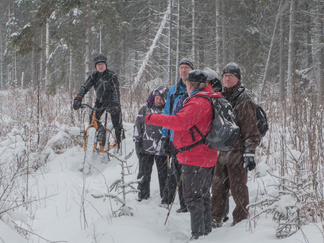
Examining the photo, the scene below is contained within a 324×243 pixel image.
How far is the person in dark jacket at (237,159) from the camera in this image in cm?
322

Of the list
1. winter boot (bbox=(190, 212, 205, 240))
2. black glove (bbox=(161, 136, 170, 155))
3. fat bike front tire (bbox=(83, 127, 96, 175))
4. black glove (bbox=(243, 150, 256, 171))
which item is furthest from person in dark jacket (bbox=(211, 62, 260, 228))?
fat bike front tire (bbox=(83, 127, 96, 175))

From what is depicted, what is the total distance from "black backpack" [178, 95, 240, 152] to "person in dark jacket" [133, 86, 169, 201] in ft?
4.74

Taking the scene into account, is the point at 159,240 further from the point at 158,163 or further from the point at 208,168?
the point at 158,163

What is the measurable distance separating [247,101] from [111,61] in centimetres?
2483

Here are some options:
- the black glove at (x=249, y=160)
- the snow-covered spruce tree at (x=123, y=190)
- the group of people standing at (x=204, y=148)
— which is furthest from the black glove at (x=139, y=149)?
the black glove at (x=249, y=160)

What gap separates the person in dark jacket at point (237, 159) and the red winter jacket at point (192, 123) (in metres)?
0.36

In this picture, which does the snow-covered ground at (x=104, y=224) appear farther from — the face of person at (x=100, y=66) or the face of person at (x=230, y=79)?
the face of person at (x=100, y=66)

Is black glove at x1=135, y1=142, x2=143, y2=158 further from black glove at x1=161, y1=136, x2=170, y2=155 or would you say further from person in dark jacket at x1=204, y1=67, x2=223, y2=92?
person in dark jacket at x1=204, y1=67, x2=223, y2=92

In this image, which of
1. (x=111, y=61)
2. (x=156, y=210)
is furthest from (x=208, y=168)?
(x=111, y=61)

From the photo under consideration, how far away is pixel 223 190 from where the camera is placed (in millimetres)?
3672

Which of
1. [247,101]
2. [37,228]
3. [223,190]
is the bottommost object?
[37,228]

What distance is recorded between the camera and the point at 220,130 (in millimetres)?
2885

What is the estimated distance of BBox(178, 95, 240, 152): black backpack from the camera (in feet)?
9.45

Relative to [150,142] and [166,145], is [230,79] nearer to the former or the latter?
[166,145]
